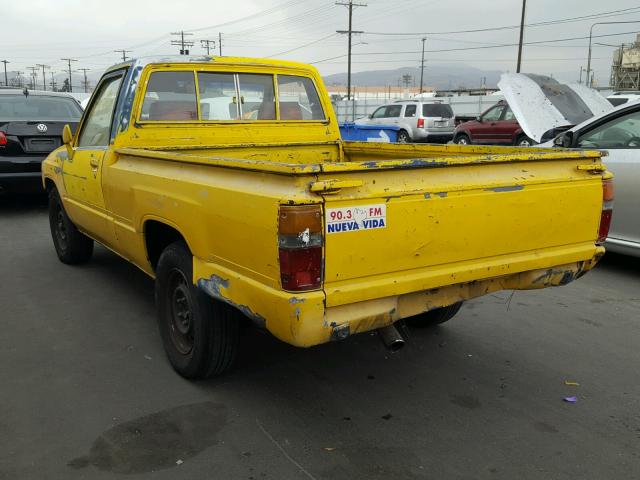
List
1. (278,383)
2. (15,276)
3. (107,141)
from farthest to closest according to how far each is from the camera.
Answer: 1. (15,276)
2. (107,141)
3. (278,383)

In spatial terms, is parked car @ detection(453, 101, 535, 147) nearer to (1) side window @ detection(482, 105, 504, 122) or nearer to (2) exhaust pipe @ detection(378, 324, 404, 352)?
(1) side window @ detection(482, 105, 504, 122)

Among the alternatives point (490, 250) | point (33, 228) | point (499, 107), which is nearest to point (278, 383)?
point (490, 250)

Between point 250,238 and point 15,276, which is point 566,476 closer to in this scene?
point 250,238

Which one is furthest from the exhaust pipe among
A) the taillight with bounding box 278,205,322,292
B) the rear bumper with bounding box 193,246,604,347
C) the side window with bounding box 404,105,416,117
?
the side window with bounding box 404,105,416,117

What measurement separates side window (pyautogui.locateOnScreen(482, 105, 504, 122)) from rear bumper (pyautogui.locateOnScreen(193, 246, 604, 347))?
55.6ft

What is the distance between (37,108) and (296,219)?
8216 millimetres

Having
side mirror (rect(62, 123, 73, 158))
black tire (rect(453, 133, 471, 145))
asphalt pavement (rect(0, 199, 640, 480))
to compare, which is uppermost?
side mirror (rect(62, 123, 73, 158))

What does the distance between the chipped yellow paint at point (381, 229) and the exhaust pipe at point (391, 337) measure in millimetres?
151

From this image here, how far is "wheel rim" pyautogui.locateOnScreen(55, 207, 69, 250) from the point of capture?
6052 mm

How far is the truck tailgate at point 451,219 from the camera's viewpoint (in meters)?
2.53

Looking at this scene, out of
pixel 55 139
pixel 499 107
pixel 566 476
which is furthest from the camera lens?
pixel 499 107

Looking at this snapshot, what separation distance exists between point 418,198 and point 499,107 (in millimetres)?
17798

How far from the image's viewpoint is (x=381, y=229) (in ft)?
8.55

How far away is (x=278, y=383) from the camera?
3506 millimetres
